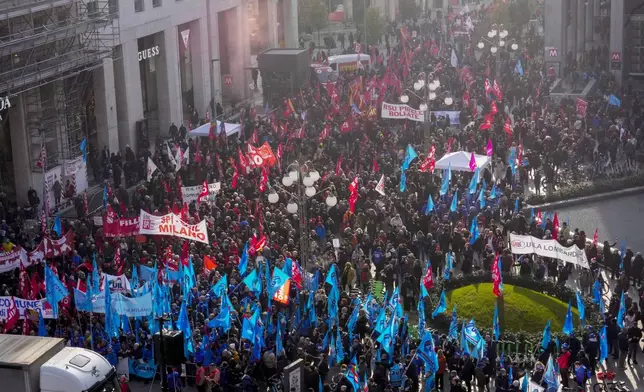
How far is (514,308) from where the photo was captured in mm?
29062

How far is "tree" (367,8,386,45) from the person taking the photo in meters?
78.9

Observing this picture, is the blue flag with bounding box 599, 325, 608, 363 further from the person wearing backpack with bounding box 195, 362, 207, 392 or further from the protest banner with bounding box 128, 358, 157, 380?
the protest banner with bounding box 128, 358, 157, 380

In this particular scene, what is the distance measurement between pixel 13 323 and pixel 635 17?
42.9m

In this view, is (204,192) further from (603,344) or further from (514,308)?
(603,344)

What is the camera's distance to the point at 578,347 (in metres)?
26.7

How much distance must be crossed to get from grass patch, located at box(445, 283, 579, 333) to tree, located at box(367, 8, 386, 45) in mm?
50257

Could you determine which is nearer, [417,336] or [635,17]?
[417,336]

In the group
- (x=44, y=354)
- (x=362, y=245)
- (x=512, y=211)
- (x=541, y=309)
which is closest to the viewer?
(x=44, y=354)

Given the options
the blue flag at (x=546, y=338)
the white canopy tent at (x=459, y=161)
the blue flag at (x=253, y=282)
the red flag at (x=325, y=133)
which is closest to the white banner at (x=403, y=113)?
the red flag at (x=325, y=133)

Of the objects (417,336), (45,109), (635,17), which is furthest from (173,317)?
(635,17)

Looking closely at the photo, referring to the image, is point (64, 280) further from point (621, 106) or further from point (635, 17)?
point (635, 17)

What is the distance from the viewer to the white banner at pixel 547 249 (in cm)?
3039

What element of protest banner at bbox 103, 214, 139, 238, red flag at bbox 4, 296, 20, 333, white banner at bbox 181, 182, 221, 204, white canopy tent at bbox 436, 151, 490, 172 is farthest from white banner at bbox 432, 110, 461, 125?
red flag at bbox 4, 296, 20, 333

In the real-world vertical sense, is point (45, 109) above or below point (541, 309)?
above
